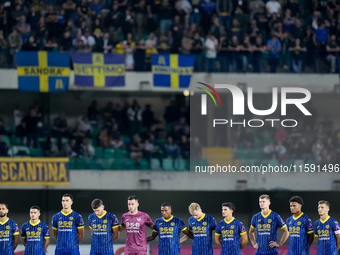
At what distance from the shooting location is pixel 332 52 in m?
24.7

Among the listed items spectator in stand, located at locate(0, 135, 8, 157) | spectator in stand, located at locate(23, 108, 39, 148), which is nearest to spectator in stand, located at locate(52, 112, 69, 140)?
spectator in stand, located at locate(23, 108, 39, 148)

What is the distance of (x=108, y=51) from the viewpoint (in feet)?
82.0

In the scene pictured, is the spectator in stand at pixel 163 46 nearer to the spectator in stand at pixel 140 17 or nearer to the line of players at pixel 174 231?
the spectator in stand at pixel 140 17

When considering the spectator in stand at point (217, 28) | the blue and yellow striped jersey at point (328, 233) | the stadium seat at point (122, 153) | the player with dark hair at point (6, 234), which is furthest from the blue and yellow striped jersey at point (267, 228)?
the spectator in stand at point (217, 28)

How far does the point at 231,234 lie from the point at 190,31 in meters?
12.0

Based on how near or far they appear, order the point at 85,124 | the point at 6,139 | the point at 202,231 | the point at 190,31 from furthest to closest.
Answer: the point at 190,31, the point at 85,124, the point at 6,139, the point at 202,231

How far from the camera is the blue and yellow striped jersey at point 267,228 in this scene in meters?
15.4

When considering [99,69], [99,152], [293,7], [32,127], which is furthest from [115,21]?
[293,7]

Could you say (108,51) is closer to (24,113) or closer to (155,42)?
(155,42)

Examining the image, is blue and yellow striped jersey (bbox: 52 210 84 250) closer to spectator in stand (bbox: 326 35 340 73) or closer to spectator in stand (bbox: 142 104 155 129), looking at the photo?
spectator in stand (bbox: 142 104 155 129)

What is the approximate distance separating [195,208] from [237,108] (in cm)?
1103

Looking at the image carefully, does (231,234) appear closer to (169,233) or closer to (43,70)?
(169,233)

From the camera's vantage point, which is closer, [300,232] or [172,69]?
[300,232]

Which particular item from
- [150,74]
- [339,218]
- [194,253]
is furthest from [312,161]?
[194,253]
